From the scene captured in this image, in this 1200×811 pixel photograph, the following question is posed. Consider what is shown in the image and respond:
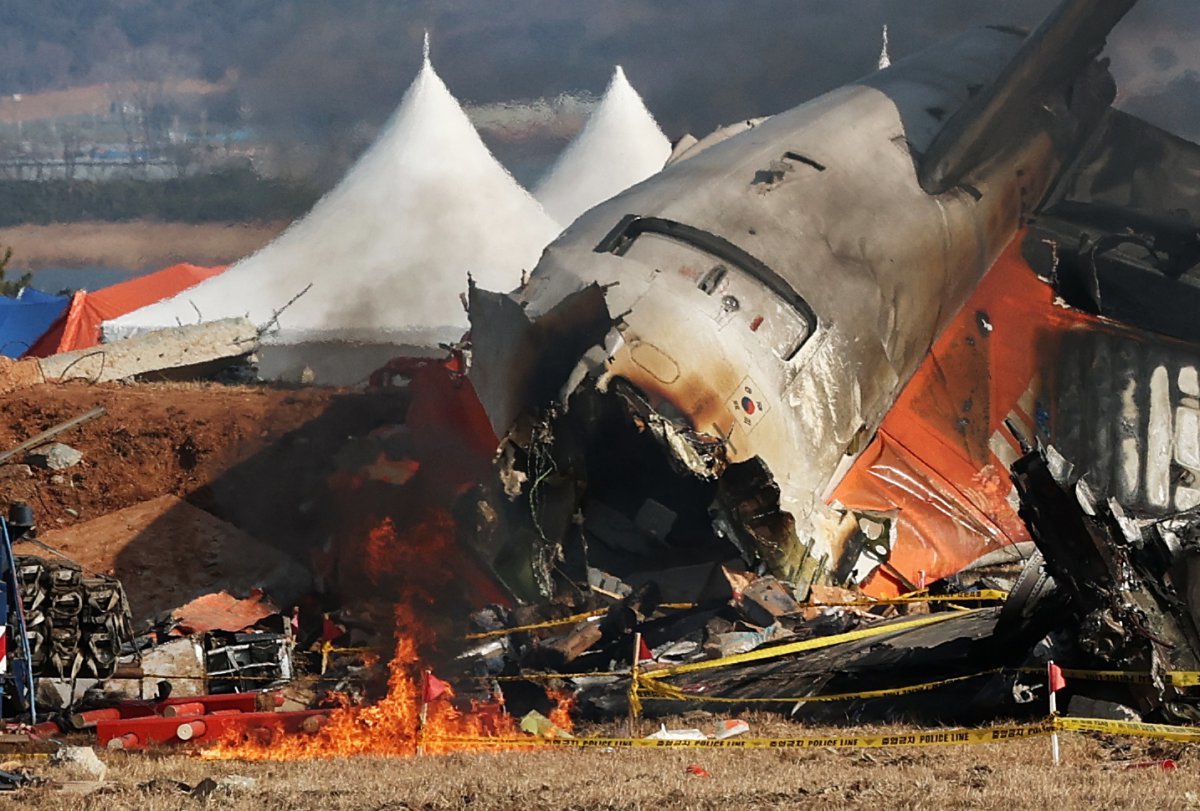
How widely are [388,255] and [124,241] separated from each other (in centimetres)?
794

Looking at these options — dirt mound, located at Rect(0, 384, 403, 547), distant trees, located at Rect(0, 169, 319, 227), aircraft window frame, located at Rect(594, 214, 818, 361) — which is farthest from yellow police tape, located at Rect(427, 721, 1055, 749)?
distant trees, located at Rect(0, 169, 319, 227)

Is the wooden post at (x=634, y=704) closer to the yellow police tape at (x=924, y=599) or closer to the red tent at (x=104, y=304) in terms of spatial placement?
the yellow police tape at (x=924, y=599)

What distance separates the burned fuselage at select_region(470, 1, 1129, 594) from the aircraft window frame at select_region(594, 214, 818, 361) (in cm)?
2

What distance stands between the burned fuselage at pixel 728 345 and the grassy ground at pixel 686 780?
5526 millimetres

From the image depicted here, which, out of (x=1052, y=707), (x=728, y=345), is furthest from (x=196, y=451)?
(x=1052, y=707)

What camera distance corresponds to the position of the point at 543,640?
19672 millimetres

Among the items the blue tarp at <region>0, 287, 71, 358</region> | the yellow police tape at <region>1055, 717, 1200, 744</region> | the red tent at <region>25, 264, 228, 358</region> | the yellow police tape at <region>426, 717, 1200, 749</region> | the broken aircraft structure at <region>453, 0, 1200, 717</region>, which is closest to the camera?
the yellow police tape at <region>1055, 717, 1200, 744</region>

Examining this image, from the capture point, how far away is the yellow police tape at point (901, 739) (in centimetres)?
1381

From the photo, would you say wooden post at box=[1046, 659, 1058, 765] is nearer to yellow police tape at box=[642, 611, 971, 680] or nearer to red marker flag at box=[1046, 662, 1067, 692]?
red marker flag at box=[1046, 662, 1067, 692]

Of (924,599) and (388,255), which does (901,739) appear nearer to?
(924,599)

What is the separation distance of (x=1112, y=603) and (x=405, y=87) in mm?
26789

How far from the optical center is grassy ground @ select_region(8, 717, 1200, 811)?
35.1 ft

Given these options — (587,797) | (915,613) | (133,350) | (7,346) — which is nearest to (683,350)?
(915,613)

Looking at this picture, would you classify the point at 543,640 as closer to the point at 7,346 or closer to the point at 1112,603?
the point at 1112,603
